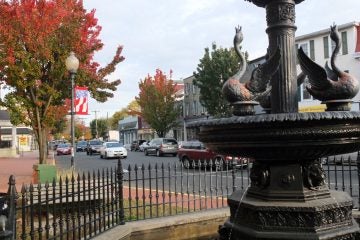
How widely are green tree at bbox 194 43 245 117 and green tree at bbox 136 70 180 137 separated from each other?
1719cm

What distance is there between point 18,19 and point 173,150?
26.4 metres

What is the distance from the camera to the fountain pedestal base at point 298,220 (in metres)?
4.30

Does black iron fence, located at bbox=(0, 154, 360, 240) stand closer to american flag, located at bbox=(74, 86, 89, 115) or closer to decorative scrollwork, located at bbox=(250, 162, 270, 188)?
decorative scrollwork, located at bbox=(250, 162, 270, 188)

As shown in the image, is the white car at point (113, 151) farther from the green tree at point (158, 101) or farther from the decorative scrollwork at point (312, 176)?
the decorative scrollwork at point (312, 176)

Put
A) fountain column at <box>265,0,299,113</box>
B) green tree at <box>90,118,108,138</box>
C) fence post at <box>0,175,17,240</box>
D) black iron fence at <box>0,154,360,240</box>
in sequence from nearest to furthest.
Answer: fence post at <box>0,175,17,240</box>, fountain column at <box>265,0,299,113</box>, black iron fence at <box>0,154,360,240</box>, green tree at <box>90,118,108,138</box>

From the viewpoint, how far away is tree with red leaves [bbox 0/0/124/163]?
52.3 feet

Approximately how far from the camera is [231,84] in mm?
4590

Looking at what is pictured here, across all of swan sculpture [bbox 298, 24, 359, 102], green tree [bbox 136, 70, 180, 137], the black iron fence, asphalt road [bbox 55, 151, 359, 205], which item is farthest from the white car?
swan sculpture [bbox 298, 24, 359, 102]

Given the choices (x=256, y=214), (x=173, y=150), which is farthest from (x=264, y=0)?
(x=173, y=150)

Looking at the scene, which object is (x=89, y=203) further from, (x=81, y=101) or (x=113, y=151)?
(x=113, y=151)

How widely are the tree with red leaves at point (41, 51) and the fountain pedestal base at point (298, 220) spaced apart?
13.3 meters

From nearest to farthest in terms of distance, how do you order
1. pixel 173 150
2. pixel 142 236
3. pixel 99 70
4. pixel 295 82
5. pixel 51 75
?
pixel 295 82 < pixel 142 236 < pixel 51 75 < pixel 99 70 < pixel 173 150

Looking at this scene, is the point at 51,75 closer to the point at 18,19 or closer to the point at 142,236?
the point at 18,19

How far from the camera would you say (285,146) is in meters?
4.10
